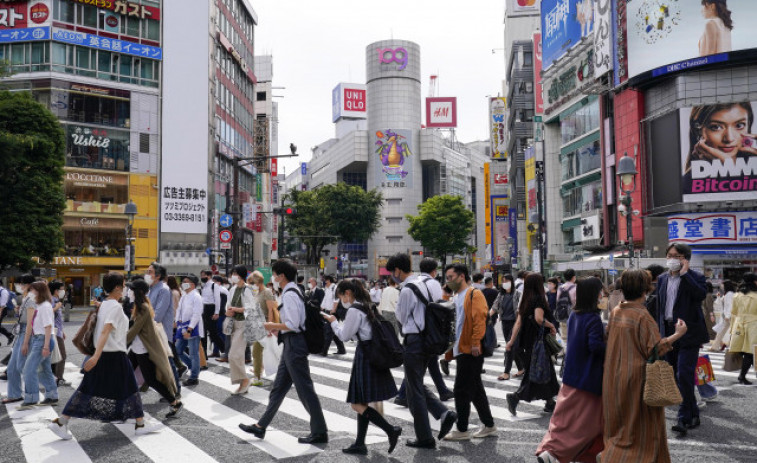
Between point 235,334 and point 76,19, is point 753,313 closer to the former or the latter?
point 235,334

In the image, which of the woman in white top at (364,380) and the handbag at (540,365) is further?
the handbag at (540,365)

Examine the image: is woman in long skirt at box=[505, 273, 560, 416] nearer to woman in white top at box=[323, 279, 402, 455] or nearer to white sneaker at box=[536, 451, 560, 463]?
woman in white top at box=[323, 279, 402, 455]

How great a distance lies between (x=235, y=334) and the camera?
34.9 feet

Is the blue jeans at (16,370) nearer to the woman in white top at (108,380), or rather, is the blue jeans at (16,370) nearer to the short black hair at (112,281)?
the woman in white top at (108,380)

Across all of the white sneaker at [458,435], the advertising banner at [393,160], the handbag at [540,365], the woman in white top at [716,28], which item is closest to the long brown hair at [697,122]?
the woman in white top at [716,28]

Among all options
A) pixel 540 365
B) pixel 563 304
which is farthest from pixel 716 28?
pixel 540 365

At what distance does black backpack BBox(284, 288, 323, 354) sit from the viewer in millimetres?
6809

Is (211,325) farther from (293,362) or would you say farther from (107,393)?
(293,362)

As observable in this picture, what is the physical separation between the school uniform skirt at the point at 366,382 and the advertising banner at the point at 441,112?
105226 millimetres

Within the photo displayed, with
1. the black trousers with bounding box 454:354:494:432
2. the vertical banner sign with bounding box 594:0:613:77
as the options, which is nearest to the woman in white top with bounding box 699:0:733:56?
the vertical banner sign with bounding box 594:0:613:77

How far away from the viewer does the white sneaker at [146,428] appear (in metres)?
7.39

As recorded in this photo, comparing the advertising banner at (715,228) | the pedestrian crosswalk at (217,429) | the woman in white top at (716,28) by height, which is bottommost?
the pedestrian crosswalk at (217,429)

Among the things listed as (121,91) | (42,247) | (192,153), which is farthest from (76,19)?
(42,247)

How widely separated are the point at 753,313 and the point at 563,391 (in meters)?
6.48
